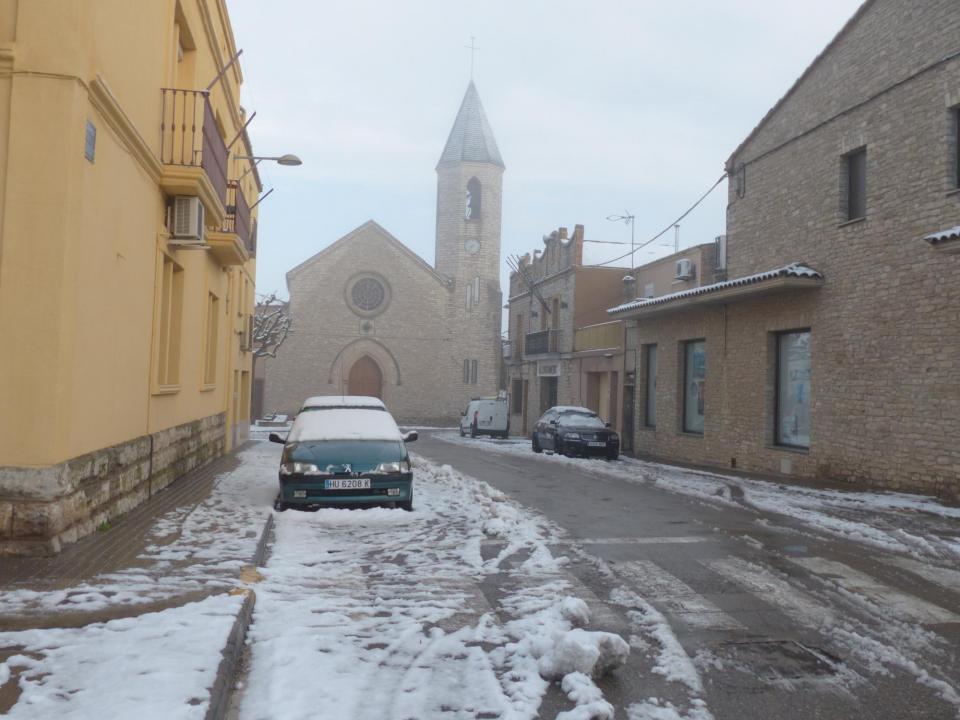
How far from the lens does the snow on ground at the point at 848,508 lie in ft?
29.5

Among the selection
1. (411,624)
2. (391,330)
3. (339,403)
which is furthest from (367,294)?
(411,624)

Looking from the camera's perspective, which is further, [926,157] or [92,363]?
[926,157]

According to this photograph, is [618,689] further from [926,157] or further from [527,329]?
[527,329]

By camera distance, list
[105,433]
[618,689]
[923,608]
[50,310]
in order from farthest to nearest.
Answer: [105,433], [50,310], [923,608], [618,689]

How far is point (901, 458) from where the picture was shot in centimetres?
1394

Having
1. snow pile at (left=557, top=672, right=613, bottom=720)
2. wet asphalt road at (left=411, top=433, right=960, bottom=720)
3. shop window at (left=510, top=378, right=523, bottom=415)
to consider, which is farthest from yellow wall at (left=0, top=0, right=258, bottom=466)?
shop window at (left=510, top=378, right=523, bottom=415)

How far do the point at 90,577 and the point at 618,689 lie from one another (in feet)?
13.7

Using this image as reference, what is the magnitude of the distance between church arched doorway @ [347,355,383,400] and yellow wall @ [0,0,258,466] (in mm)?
38215

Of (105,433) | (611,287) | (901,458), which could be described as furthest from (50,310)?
(611,287)

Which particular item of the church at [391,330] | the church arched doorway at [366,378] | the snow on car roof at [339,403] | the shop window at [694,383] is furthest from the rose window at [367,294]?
the snow on car roof at [339,403]

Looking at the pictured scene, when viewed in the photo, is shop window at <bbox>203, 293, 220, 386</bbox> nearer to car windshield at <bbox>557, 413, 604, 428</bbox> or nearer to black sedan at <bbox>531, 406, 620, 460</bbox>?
black sedan at <bbox>531, 406, 620, 460</bbox>

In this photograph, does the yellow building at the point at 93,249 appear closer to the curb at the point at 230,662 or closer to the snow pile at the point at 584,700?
the curb at the point at 230,662

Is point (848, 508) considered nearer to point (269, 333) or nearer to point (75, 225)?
point (75, 225)

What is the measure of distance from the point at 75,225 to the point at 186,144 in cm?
450
